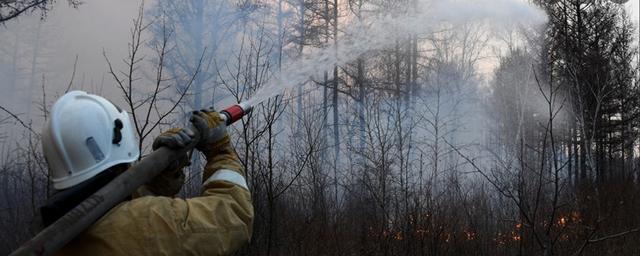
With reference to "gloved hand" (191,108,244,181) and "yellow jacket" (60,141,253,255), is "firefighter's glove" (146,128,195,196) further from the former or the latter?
"yellow jacket" (60,141,253,255)

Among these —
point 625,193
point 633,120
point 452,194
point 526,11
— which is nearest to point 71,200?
point 452,194

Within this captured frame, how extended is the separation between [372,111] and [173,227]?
13.5 m

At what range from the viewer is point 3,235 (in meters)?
5.99

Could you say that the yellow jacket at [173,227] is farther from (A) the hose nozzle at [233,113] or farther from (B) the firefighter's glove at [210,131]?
(A) the hose nozzle at [233,113]

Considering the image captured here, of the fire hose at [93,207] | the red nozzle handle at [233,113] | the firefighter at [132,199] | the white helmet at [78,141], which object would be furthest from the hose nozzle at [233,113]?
the white helmet at [78,141]

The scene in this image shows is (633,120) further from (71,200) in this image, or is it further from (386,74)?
(71,200)

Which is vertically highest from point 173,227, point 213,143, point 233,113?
point 233,113

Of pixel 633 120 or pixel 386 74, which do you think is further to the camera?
pixel 633 120

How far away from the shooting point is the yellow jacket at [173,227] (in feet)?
4.34

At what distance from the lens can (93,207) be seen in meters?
1.29

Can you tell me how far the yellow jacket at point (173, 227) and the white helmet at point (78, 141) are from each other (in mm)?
217

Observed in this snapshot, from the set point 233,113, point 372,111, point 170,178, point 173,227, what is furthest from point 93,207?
point 372,111

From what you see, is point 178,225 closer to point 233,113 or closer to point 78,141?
point 78,141

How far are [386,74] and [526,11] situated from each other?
266 inches
